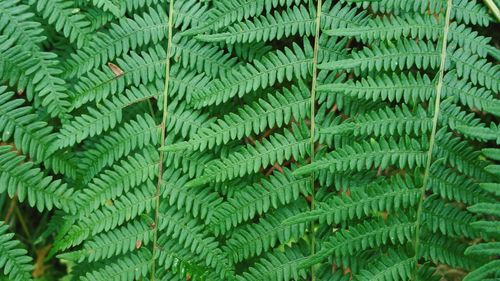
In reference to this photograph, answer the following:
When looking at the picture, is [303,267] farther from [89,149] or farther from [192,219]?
[89,149]

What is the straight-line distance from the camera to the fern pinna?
68.3 inches

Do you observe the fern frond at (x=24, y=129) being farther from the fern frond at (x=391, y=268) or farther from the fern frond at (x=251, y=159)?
the fern frond at (x=391, y=268)

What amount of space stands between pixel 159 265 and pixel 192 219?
210 mm

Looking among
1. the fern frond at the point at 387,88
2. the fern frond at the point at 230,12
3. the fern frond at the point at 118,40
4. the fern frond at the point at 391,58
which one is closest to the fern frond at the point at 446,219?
the fern frond at the point at 387,88


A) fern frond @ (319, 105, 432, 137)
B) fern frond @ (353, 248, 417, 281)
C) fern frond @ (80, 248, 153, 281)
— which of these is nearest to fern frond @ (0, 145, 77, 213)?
fern frond @ (80, 248, 153, 281)

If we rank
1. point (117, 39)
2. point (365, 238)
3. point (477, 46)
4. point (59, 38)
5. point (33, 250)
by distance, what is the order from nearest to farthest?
point (365, 238), point (477, 46), point (117, 39), point (59, 38), point (33, 250)

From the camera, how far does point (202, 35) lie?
1918mm

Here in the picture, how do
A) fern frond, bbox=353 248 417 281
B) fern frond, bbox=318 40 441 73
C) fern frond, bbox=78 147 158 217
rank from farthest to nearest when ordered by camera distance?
fern frond, bbox=78 147 158 217, fern frond, bbox=318 40 441 73, fern frond, bbox=353 248 417 281

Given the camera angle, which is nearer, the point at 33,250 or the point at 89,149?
the point at 89,149

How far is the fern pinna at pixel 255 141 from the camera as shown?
1.73 meters

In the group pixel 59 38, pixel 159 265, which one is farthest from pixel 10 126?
pixel 159 265

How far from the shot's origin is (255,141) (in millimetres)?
1868

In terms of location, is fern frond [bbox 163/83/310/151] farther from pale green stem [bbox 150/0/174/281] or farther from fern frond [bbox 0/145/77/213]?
fern frond [bbox 0/145/77/213]

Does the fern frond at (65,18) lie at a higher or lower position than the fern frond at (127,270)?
higher
